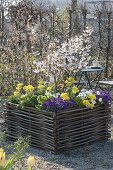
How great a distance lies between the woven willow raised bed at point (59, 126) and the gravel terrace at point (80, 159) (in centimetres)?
11

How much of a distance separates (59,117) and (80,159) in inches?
24.1

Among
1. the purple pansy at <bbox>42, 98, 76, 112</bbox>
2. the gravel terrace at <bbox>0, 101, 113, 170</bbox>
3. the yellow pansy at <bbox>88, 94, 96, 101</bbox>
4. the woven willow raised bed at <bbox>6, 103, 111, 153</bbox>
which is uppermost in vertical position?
the yellow pansy at <bbox>88, 94, 96, 101</bbox>

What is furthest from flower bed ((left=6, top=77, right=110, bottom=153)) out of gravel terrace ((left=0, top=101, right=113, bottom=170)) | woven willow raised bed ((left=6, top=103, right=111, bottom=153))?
gravel terrace ((left=0, top=101, right=113, bottom=170))

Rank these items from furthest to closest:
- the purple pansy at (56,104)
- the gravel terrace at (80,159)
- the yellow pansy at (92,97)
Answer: the yellow pansy at (92,97)
the purple pansy at (56,104)
the gravel terrace at (80,159)

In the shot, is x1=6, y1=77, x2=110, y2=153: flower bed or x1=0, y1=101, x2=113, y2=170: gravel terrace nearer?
x1=0, y1=101, x2=113, y2=170: gravel terrace

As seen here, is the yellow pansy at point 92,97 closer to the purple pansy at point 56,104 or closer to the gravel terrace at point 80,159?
the purple pansy at point 56,104

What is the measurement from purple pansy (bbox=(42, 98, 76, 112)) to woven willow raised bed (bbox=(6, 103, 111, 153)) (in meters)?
0.07

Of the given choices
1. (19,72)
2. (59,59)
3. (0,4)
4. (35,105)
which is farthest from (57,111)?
(0,4)

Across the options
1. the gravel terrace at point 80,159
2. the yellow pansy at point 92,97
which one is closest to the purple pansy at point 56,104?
the yellow pansy at point 92,97

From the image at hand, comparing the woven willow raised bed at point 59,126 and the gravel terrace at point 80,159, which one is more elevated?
the woven willow raised bed at point 59,126

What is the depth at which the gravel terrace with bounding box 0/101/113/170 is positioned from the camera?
5.25 meters

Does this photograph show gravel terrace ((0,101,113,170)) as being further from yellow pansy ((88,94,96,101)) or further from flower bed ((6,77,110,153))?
yellow pansy ((88,94,96,101))

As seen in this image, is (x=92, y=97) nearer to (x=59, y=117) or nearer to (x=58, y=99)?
(x=58, y=99)

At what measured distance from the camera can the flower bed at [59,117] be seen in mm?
5715
